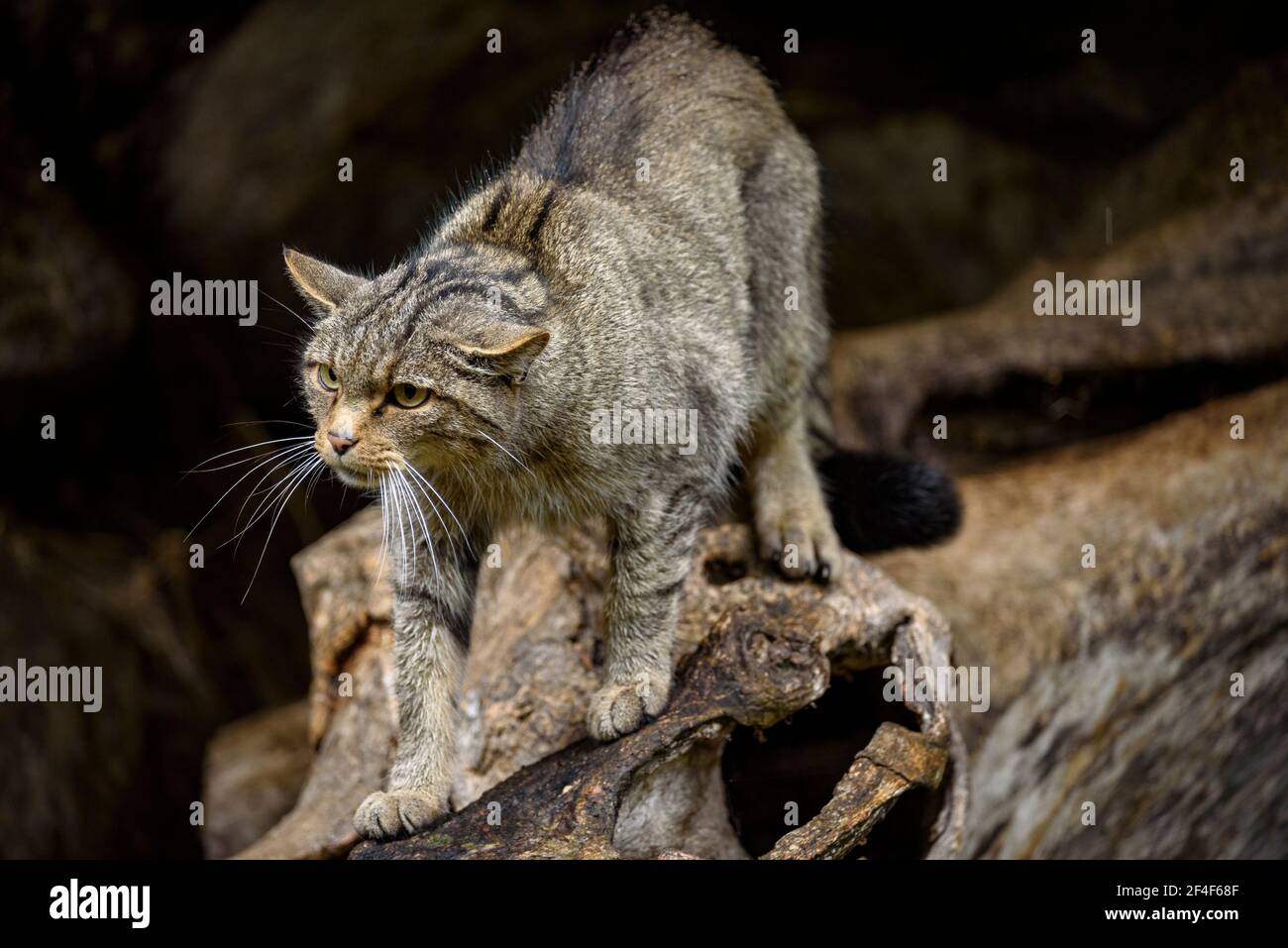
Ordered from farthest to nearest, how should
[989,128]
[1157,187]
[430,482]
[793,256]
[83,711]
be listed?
[989,128], [1157,187], [83,711], [793,256], [430,482]

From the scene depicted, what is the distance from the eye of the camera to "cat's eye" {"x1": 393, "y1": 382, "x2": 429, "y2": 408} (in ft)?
8.39

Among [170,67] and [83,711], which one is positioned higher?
[170,67]

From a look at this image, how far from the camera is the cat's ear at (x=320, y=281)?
2.79m

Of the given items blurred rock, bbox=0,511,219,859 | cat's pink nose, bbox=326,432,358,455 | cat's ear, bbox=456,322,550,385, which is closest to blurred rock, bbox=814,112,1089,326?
blurred rock, bbox=0,511,219,859

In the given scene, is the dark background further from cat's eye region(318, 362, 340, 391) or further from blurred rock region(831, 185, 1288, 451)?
cat's eye region(318, 362, 340, 391)

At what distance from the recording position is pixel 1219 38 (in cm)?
639

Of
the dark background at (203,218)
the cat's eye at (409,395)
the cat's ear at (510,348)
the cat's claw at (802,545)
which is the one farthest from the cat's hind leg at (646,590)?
the dark background at (203,218)

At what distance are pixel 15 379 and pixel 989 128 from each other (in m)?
5.56

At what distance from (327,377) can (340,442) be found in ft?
0.83

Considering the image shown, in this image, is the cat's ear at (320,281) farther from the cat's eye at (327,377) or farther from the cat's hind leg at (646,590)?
the cat's hind leg at (646,590)

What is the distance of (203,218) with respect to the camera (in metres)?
5.63

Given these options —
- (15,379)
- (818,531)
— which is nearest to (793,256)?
(818,531)

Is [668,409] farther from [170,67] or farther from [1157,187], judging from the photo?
[1157,187]

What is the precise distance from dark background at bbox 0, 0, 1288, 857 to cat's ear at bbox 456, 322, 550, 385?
1958 mm
